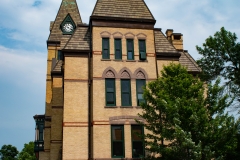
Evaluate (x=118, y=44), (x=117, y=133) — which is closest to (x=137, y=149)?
(x=117, y=133)

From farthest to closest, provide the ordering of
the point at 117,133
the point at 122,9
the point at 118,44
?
the point at 122,9 < the point at 118,44 < the point at 117,133

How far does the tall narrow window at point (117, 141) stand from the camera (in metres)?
19.9

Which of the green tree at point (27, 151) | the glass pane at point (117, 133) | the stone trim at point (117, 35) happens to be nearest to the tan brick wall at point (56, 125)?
the glass pane at point (117, 133)

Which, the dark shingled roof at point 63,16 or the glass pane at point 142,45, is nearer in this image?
the glass pane at point 142,45

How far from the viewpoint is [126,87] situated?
21.3 metres

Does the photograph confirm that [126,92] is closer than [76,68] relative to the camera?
Yes

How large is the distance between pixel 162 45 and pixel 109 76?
5.01 metres

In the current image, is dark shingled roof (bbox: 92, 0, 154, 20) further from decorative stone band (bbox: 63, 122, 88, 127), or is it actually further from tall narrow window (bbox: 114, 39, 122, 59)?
decorative stone band (bbox: 63, 122, 88, 127)

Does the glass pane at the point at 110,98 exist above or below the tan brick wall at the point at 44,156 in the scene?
above

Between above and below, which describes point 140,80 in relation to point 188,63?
below

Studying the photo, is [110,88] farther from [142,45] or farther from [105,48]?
[142,45]

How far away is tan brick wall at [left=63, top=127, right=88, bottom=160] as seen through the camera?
19.8m

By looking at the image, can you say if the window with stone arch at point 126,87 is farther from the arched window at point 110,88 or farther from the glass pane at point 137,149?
the glass pane at point 137,149

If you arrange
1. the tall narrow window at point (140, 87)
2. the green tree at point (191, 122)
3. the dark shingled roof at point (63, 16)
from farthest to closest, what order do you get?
the dark shingled roof at point (63, 16), the tall narrow window at point (140, 87), the green tree at point (191, 122)
